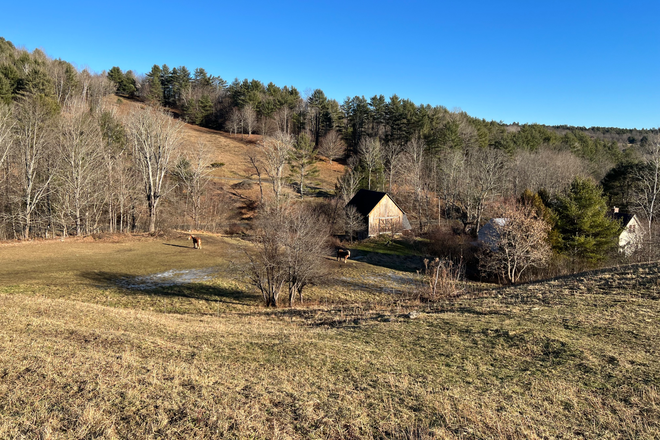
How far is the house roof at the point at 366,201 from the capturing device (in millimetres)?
48625

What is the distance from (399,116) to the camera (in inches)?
3236

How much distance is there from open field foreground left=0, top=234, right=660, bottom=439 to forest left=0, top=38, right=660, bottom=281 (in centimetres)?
2033

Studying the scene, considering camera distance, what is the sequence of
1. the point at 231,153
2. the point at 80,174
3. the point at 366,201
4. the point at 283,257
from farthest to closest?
the point at 231,153, the point at 366,201, the point at 80,174, the point at 283,257

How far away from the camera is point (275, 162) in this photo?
53.0 metres

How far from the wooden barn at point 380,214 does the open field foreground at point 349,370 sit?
31.5 metres

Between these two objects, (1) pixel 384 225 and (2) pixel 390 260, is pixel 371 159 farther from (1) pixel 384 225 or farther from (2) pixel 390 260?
(2) pixel 390 260

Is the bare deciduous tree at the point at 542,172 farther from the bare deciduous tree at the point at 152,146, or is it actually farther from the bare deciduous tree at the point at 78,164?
the bare deciduous tree at the point at 78,164

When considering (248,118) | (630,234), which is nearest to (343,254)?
(630,234)

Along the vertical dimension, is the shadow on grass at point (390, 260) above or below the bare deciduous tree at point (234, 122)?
below

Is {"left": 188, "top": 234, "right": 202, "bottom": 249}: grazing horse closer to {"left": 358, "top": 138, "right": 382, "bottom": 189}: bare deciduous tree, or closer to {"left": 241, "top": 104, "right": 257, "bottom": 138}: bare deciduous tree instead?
{"left": 358, "top": 138, "right": 382, "bottom": 189}: bare deciduous tree

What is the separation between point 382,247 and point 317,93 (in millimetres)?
73039

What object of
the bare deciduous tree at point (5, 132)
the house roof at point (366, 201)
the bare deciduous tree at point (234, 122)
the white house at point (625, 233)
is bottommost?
the white house at point (625, 233)

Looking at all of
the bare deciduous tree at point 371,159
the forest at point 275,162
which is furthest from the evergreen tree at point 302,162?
the bare deciduous tree at point 371,159

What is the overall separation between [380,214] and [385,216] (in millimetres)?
1077
